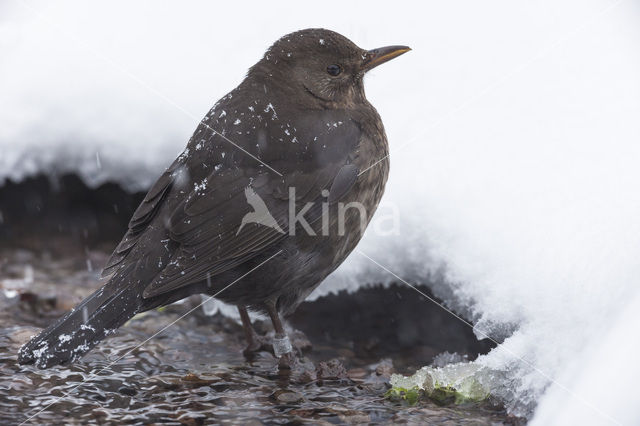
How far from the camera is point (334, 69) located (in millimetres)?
4066

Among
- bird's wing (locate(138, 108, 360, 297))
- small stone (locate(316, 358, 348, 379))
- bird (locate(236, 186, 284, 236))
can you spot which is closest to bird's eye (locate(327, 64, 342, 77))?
bird's wing (locate(138, 108, 360, 297))

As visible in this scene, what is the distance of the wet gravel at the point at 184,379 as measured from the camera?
3.10 meters

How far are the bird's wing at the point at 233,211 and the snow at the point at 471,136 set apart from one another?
0.73 m

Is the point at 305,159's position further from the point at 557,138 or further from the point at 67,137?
the point at 67,137

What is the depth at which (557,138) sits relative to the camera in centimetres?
426

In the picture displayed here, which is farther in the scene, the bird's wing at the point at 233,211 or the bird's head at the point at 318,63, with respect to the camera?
the bird's head at the point at 318,63

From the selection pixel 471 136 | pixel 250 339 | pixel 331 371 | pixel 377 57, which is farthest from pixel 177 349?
pixel 471 136

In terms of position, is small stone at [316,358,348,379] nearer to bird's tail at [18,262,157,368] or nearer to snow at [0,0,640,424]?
snow at [0,0,640,424]

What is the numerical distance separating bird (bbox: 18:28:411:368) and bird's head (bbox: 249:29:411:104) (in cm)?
8

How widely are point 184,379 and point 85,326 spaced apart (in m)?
0.52

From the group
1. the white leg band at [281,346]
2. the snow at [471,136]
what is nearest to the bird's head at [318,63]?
the snow at [471,136]

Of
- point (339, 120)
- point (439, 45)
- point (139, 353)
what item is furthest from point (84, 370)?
point (439, 45)

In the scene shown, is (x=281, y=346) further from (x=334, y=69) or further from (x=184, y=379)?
(x=334, y=69)

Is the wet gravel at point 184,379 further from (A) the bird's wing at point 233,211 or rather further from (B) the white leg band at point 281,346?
(A) the bird's wing at point 233,211
